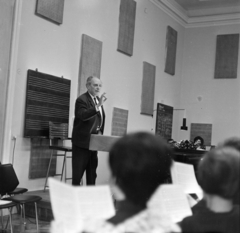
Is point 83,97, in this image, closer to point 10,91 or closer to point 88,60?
point 10,91

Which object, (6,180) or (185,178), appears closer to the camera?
(185,178)

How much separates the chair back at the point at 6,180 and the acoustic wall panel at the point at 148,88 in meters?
5.46

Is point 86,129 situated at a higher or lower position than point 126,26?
lower

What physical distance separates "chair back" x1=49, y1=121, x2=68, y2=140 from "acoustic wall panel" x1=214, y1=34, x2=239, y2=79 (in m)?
6.20

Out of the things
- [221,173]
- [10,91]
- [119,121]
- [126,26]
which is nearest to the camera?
[221,173]

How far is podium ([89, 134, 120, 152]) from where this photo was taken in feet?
16.8

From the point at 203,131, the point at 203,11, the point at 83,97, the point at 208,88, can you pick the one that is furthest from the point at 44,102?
the point at 203,11

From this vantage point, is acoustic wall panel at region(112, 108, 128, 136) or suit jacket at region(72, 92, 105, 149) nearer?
suit jacket at region(72, 92, 105, 149)

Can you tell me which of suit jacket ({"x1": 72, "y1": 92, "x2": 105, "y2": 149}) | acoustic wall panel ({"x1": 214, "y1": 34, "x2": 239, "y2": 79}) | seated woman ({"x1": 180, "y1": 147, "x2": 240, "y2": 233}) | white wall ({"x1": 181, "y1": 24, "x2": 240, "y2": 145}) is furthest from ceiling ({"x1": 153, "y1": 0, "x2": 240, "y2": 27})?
seated woman ({"x1": 180, "y1": 147, "x2": 240, "y2": 233})

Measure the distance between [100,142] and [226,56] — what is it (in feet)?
24.4

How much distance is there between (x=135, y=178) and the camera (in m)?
1.17

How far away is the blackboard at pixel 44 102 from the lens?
6348 millimetres

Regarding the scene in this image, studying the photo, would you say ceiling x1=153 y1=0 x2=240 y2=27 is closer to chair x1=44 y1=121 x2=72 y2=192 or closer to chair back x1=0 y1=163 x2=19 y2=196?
chair x1=44 y1=121 x2=72 y2=192

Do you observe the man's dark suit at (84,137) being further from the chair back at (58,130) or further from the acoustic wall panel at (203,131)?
the acoustic wall panel at (203,131)
